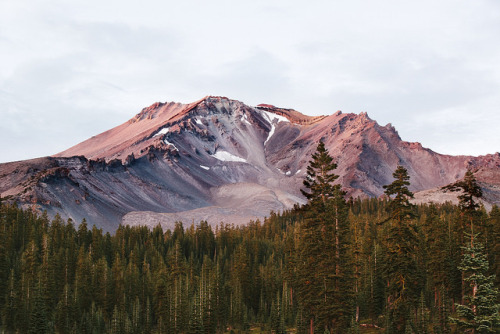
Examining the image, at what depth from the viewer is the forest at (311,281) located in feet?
170

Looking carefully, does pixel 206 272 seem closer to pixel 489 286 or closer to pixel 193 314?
pixel 193 314

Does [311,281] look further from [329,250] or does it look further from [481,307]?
[481,307]

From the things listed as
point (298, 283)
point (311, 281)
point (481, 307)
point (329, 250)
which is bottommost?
point (298, 283)

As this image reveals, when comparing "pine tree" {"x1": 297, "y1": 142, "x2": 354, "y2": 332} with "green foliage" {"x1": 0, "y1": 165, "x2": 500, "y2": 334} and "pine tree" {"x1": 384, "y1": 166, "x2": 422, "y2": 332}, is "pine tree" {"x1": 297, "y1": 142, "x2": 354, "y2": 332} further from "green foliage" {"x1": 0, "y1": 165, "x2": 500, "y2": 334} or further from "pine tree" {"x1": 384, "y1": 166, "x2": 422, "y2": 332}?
"pine tree" {"x1": 384, "y1": 166, "x2": 422, "y2": 332}

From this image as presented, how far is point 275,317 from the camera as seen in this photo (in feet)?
257

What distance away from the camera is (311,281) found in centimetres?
5819

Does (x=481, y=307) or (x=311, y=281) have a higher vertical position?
(x=311, y=281)

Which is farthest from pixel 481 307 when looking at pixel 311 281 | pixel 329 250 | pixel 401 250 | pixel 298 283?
pixel 298 283

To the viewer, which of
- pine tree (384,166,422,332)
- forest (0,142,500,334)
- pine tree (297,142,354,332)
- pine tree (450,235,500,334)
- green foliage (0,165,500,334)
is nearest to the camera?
pine tree (450,235,500,334)

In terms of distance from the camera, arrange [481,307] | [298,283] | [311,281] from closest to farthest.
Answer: [481,307]
[311,281]
[298,283]

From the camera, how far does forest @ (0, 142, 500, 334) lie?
51.9 metres

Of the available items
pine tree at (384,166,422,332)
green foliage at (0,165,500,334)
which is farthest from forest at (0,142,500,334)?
green foliage at (0,165,500,334)

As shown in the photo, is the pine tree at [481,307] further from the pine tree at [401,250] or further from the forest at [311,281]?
the pine tree at [401,250]

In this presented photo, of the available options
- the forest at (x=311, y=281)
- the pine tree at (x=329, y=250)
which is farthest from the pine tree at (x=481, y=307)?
the pine tree at (x=329, y=250)
